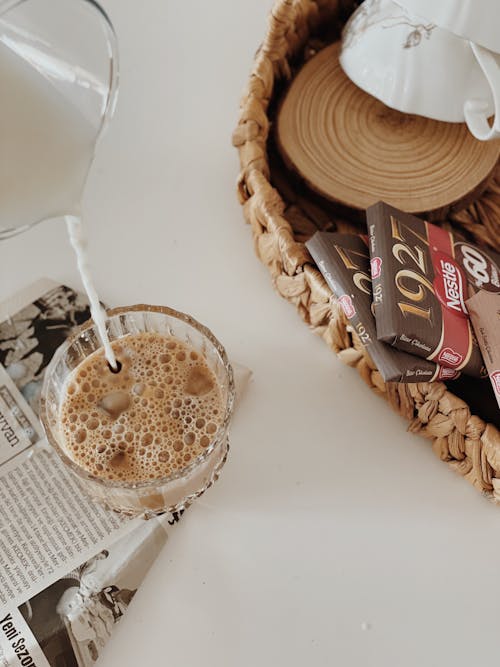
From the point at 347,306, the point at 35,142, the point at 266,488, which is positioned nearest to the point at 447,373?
the point at 347,306

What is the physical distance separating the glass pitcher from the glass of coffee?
0.69 ft

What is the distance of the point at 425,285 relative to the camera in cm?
79

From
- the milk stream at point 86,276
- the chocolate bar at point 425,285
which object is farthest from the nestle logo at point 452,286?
the milk stream at point 86,276

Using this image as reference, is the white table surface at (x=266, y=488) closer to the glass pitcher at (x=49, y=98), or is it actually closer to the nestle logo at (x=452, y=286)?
the nestle logo at (x=452, y=286)

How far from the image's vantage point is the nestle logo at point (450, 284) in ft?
2.64

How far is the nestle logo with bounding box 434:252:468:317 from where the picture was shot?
0.80 m

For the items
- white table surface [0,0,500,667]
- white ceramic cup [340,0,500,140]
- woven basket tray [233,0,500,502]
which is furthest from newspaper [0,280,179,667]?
white ceramic cup [340,0,500,140]

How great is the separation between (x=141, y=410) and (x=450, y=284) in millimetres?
360

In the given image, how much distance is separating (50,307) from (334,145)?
414 millimetres

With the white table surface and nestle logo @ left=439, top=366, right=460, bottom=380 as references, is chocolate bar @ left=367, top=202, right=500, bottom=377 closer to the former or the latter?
nestle logo @ left=439, top=366, right=460, bottom=380

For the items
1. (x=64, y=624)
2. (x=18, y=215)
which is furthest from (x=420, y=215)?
(x=64, y=624)

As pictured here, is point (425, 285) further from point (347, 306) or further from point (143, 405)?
point (143, 405)

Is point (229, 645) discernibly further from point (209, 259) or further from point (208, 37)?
point (208, 37)

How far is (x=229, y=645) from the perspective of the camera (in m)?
0.78
